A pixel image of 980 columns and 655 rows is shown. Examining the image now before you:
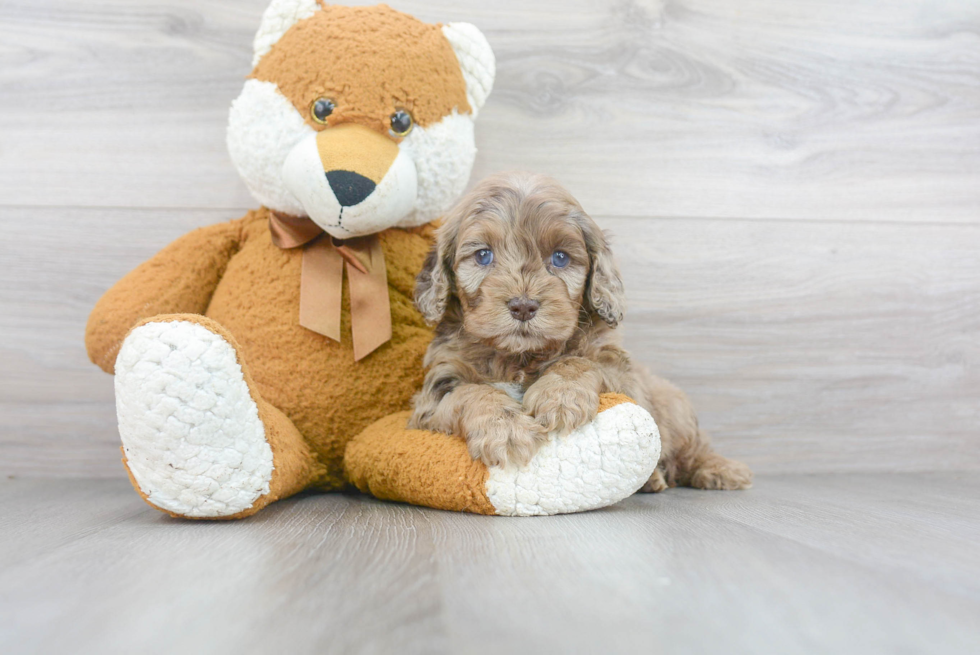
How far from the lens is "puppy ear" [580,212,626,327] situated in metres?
1.47

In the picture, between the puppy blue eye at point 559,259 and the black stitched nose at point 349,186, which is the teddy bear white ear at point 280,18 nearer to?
the black stitched nose at point 349,186

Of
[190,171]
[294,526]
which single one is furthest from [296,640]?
[190,171]

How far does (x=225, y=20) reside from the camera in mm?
1991

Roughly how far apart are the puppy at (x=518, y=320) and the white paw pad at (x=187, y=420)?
39 centimetres

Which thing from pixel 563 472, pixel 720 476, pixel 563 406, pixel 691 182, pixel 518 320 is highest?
pixel 691 182

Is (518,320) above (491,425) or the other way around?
above

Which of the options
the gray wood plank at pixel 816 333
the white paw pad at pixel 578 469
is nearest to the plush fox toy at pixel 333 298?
the white paw pad at pixel 578 469

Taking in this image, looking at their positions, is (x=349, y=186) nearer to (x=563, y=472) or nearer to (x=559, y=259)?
(x=559, y=259)

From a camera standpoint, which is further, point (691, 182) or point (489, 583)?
point (691, 182)

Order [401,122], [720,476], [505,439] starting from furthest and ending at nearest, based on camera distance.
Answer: [720,476], [401,122], [505,439]

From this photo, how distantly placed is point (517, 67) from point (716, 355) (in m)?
1.07

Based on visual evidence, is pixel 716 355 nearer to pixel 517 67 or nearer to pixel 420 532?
pixel 517 67

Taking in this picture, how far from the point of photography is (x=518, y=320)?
1333 mm

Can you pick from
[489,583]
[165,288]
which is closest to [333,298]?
[165,288]
